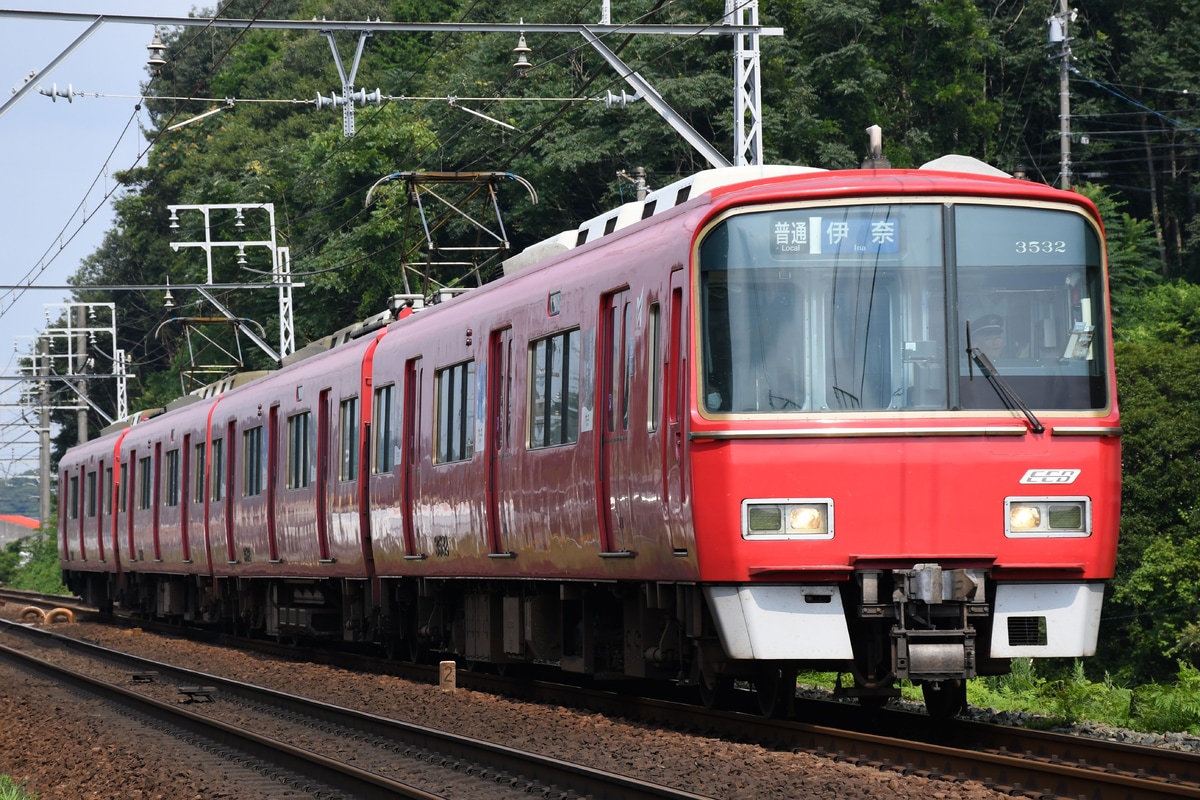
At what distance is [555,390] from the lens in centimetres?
1242

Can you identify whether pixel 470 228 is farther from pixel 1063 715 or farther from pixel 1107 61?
pixel 1063 715

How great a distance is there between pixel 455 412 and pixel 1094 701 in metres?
5.33

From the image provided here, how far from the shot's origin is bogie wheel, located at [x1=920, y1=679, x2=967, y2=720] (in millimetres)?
10578

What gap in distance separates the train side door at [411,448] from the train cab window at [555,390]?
2.93 m

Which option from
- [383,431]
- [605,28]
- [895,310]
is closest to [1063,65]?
[605,28]

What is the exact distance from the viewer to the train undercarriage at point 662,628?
965 cm

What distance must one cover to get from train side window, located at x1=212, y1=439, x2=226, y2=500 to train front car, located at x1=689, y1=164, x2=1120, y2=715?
14571 mm

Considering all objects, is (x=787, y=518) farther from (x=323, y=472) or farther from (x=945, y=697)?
(x=323, y=472)

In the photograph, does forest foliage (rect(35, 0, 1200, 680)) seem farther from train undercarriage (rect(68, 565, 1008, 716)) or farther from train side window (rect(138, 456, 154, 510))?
train undercarriage (rect(68, 565, 1008, 716))

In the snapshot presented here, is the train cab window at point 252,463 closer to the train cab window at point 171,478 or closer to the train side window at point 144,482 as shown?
the train cab window at point 171,478

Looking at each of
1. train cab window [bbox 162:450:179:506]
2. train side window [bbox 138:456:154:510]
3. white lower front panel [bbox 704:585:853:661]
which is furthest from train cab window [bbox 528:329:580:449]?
train side window [bbox 138:456:154:510]

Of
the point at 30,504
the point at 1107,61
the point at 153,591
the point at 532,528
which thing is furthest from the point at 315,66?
the point at 30,504

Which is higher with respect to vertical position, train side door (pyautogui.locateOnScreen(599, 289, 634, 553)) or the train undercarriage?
train side door (pyautogui.locateOnScreen(599, 289, 634, 553))

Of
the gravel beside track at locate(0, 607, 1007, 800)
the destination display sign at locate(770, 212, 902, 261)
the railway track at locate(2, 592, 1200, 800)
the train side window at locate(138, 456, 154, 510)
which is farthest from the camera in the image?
the train side window at locate(138, 456, 154, 510)
